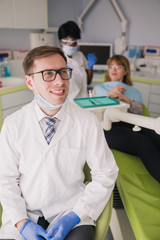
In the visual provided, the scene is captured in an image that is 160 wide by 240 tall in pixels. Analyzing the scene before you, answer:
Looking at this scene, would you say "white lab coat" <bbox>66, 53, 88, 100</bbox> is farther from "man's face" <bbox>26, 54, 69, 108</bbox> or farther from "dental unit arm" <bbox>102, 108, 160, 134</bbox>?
"man's face" <bbox>26, 54, 69, 108</bbox>

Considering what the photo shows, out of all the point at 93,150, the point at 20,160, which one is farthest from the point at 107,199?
the point at 20,160

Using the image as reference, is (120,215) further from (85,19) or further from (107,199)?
(85,19)

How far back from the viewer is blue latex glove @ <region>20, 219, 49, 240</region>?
946 mm

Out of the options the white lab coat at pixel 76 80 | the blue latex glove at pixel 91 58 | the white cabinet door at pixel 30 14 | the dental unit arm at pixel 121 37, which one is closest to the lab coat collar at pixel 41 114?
the white lab coat at pixel 76 80

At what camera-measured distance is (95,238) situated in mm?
1025

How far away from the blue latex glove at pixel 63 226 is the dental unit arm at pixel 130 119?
516 millimetres

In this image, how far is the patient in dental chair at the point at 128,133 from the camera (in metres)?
1.48

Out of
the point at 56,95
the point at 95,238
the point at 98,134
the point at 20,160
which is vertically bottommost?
the point at 95,238

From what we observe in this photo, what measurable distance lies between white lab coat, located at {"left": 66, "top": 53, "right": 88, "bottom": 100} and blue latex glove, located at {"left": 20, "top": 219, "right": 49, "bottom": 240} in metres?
1.56

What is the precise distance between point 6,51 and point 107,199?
2.75 m

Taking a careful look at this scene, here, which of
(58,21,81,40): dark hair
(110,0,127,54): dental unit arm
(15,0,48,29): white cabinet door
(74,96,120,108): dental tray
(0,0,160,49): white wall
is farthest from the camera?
(110,0,127,54): dental unit arm

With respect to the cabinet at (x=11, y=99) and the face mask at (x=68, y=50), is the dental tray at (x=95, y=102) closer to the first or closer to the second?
the face mask at (x=68, y=50)

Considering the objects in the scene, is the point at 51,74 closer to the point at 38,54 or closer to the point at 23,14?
the point at 38,54

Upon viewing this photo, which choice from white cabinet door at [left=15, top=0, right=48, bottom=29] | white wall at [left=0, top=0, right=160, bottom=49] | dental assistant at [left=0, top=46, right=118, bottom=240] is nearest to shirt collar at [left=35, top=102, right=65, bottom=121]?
dental assistant at [left=0, top=46, right=118, bottom=240]
